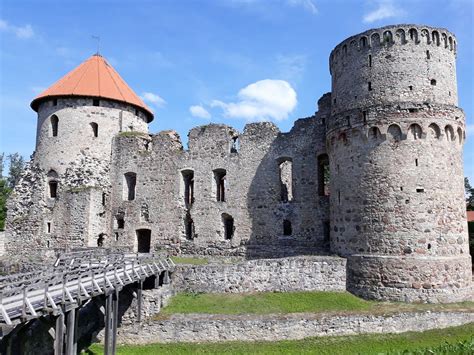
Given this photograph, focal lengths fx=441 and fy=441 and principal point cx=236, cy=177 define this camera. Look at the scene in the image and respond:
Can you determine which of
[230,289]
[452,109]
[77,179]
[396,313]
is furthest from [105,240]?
[452,109]

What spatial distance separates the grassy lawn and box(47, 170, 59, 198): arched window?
11.6 m

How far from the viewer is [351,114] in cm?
1950

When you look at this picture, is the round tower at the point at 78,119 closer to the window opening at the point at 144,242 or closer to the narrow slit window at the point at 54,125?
the narrow slit window at the point at 54,125

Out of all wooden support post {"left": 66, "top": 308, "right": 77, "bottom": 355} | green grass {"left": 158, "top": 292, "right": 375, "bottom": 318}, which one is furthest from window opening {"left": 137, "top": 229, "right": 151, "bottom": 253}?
wooden support post {"left": 66, "top": 308, "right": 77, "bottom": 355}

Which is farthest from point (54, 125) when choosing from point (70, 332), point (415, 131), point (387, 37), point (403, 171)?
point (415, 131)

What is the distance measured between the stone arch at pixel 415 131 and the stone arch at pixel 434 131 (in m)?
0.42

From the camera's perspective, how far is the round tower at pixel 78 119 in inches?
998

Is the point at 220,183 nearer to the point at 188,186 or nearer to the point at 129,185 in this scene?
the point at 188,186

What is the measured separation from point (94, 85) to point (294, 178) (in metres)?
13.2

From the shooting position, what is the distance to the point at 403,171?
1827cm

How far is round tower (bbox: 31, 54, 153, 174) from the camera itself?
25.4m

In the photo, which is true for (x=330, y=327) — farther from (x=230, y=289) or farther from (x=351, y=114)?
(x=351, y=114)

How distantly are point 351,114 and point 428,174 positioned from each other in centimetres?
411

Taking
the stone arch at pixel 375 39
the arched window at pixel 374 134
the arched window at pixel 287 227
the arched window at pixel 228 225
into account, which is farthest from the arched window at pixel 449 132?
the arched window at pixel 228 225
